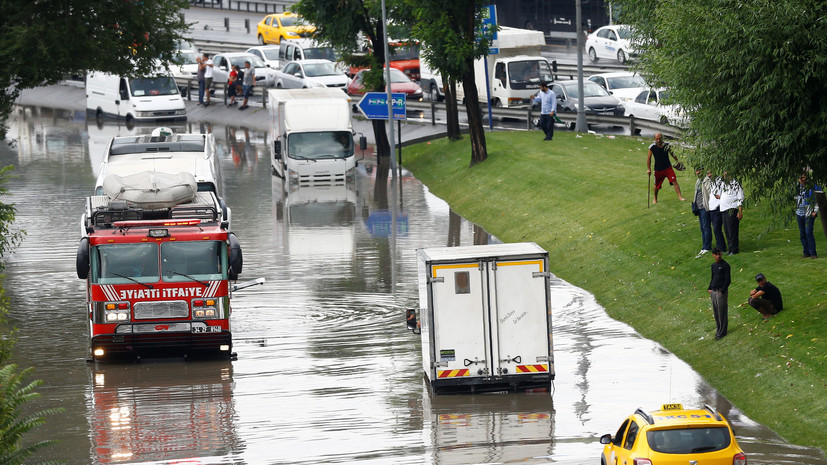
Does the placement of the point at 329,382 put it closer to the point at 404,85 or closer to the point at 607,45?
the point at 404,85

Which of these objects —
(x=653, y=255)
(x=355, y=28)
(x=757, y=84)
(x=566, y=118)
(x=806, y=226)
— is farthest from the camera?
(x=355, y=28)

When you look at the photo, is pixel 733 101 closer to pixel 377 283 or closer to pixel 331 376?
pixel 331 376

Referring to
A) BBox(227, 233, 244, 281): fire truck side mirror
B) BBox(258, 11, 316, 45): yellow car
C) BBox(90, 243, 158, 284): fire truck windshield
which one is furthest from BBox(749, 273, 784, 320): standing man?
BBox(258, 11, 316, 45): yellow car

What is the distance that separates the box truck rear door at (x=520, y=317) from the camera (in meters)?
17.5

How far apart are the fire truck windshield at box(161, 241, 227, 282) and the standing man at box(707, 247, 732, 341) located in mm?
7534

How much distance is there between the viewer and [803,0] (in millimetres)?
16594

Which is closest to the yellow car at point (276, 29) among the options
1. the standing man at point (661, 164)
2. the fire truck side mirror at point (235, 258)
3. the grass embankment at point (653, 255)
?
the grass embankment at point (653, 255)

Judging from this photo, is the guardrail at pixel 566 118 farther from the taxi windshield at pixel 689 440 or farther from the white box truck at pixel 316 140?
the taxi windshield at pixel 689 440

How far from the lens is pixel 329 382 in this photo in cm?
1881

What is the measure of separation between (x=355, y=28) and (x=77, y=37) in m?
15.8

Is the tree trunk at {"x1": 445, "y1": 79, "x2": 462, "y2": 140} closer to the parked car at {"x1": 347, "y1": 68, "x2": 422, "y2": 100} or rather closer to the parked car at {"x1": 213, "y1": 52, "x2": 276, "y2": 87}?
the parked car at {"x1": 347, "y1": 68, "x2": 422, "y2": 100}

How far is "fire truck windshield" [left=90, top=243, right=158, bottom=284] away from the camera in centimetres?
1978

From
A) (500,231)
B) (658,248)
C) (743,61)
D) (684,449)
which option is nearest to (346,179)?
(500,231)

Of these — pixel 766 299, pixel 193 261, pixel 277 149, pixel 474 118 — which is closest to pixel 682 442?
pixel 766 299
